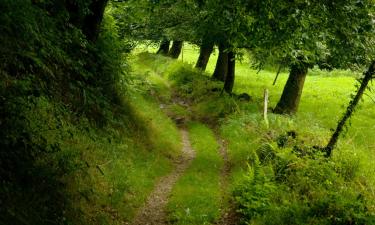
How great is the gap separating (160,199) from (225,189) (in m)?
2.64

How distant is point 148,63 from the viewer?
48.3 meters

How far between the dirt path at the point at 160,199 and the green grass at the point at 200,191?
235 mm

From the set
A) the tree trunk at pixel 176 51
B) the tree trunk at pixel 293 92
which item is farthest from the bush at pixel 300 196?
the tree trunk at pixel 176 51

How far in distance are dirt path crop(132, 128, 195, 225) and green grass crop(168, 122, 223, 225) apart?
235 mm

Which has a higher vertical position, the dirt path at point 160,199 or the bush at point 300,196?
the bush at point 300,196

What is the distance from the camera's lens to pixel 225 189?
15.6 meters

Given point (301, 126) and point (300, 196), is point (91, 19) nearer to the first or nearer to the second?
point (300, 196)

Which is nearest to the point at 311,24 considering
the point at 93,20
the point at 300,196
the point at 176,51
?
the point at 300,196

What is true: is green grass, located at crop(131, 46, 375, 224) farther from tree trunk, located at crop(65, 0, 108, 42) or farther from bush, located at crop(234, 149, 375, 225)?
tree trunk, located at crop(65, 0, 108, 42)

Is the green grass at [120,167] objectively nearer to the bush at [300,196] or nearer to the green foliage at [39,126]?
the green foliage at [39,126]

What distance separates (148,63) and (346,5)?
3865 centimetres

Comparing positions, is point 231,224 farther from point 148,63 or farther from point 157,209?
point 148,63

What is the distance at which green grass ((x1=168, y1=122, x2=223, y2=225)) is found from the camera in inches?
498

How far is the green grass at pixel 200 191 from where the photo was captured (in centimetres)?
1266
